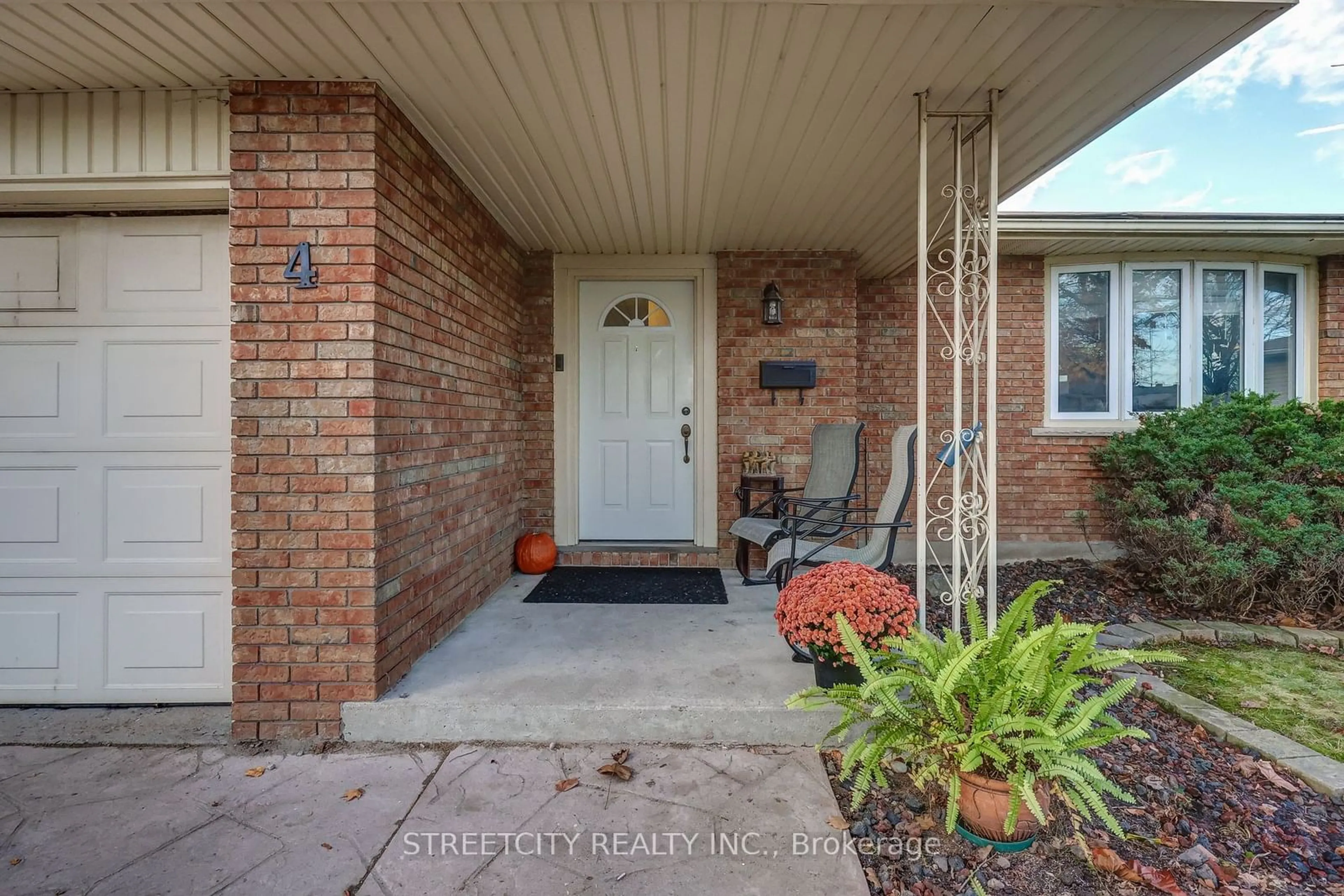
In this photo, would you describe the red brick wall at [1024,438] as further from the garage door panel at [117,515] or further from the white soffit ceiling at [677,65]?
the garage door panel at [117,515]

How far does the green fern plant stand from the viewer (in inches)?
60.9

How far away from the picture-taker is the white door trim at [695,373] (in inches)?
173

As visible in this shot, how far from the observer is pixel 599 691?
88.4 inches

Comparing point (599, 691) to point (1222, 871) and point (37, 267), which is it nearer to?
point (1222, 871)

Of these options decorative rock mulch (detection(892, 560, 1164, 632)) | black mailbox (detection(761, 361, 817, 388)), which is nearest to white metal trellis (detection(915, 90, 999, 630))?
decorative rock mulch (detection(892, 560, 1164, 632))

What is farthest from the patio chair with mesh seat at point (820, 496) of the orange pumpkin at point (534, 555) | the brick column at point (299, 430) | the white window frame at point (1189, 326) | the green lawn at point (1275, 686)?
the white window frame at point (1189, 326)

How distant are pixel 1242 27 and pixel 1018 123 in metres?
0.70

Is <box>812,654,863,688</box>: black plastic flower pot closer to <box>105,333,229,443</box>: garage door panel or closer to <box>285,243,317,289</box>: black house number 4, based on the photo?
<box>285,243,317,289</box>: black house number 4

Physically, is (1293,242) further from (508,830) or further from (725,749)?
(508,830)

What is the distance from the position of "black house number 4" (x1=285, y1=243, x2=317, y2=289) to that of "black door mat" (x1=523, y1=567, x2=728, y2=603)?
2038mm

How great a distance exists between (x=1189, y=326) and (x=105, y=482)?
7238 millimetres

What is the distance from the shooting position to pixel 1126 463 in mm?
4434

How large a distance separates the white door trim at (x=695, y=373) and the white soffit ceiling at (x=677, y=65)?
55.7 inches

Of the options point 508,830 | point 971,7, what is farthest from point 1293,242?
point 508,830
